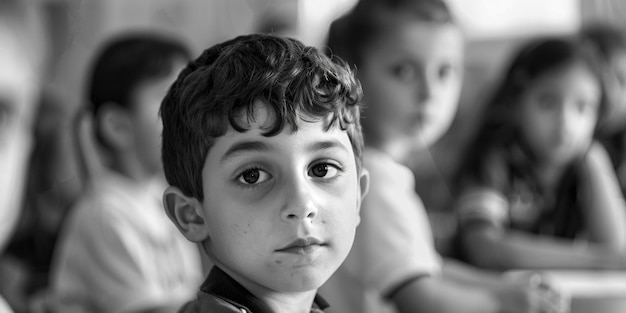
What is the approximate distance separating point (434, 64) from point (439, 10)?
70 millimetres

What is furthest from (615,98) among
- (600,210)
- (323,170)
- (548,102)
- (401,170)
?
(323,170)

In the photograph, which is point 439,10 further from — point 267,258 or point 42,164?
point 42,164

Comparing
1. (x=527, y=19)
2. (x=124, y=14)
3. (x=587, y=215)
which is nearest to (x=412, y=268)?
(x=587, y=215)

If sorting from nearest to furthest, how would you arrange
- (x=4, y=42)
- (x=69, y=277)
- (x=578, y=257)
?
(x=4, y=42) → (x=69, y=277) → (x=578, y=257)

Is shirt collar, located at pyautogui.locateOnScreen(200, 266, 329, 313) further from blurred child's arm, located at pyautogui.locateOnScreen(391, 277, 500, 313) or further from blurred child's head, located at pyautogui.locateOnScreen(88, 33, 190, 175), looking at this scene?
blurred child's head, located at pyautogui.locateOnScreen(88, 33, 190, 175)

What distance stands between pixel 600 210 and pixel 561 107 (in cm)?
30

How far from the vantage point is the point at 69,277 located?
99cm

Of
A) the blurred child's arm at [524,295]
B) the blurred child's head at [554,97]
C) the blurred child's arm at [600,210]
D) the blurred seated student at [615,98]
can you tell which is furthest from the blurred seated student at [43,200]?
the blurred seated student at [615,98]

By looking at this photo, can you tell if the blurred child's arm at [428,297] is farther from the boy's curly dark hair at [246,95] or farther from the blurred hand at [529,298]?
the boy's curly dark hair at [246,95]

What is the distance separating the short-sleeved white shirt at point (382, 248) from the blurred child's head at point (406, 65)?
2.0 inches

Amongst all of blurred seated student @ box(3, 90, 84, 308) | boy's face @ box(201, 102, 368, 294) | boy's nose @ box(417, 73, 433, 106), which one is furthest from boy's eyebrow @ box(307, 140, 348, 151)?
blurred seated student @ box(3, 90, 84, 308)

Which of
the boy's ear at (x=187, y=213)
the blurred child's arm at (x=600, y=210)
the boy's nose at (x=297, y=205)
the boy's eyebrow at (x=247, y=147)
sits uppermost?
the boy's eyebrow at (x=247, y=147)

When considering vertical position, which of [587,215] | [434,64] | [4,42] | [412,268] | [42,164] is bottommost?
[42,164]

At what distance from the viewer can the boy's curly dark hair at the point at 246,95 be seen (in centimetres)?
48
